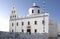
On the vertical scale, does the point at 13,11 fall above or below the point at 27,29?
above

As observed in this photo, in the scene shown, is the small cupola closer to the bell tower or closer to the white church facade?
the white church facade

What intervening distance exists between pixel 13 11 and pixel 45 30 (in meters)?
6.73

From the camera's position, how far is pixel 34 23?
23094mm

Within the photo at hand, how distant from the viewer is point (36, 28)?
2273 centimetres

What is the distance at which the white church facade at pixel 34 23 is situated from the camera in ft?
71.9

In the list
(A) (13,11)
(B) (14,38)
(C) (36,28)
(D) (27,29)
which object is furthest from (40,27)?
(B) (14,38)

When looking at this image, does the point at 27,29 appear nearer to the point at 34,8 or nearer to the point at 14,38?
the point at 34,8

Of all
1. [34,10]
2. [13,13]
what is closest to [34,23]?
[34,10]

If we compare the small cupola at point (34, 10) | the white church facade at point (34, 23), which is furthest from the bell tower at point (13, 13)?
the small cupola at point (34, 10)

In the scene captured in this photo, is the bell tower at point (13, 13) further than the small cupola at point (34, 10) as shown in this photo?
Yes

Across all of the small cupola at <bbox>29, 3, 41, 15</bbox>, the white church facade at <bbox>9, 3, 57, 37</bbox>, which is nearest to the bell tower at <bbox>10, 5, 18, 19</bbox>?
the white church facade at <bbox>9, 3, 57, 37</bbox>

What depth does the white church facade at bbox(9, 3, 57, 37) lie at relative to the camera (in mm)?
21906

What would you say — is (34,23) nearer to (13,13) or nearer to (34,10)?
(34,10)

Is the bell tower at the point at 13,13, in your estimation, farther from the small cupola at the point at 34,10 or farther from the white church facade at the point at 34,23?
the small cupola at the point at 34,10
